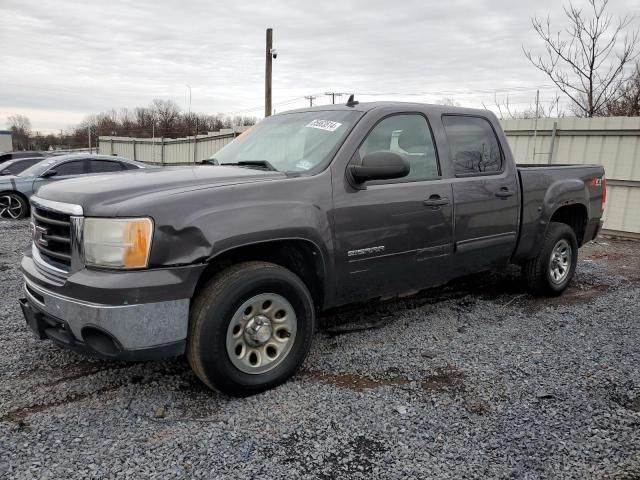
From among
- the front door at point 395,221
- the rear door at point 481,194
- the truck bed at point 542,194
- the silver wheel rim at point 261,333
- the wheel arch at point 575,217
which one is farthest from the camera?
the wheel arch at point 575,217

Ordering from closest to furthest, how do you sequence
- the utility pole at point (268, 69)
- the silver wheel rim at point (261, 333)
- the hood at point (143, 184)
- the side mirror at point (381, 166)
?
the hood at point (143, 184), the silver wheel rim at point (261, 333), the side mirror at point (381, 166), the utility pole at point (268, 69)

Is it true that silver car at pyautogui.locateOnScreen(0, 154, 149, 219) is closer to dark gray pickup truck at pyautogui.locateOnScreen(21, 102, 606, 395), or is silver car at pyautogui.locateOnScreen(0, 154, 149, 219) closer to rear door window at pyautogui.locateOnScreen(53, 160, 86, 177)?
rear door window at pyautogui.locateOnScreen(53, 160, 86, 177)

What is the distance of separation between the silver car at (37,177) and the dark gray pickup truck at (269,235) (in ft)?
26.4

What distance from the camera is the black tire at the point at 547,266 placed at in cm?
535

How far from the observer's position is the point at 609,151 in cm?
1029

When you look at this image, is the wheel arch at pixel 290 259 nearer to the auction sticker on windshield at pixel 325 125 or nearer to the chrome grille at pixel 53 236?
the chrome grille at pixel 53 236

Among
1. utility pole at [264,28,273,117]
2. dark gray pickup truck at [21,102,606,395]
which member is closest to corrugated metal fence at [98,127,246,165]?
utility pole at [264,28,273,117]

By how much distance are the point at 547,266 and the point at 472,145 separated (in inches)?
65.5

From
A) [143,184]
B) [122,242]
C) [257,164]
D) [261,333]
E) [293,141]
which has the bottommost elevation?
[261,333]

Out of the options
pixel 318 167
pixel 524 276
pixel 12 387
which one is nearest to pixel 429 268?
pixel 318 167

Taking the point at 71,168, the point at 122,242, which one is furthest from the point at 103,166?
the point at 122,242

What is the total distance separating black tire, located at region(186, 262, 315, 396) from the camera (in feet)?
9.71

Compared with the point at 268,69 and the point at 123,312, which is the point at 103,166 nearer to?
the point at 268,69

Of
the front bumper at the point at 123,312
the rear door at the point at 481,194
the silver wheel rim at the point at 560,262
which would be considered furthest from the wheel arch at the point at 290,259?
the silver wheel rim at the point at 560,262
